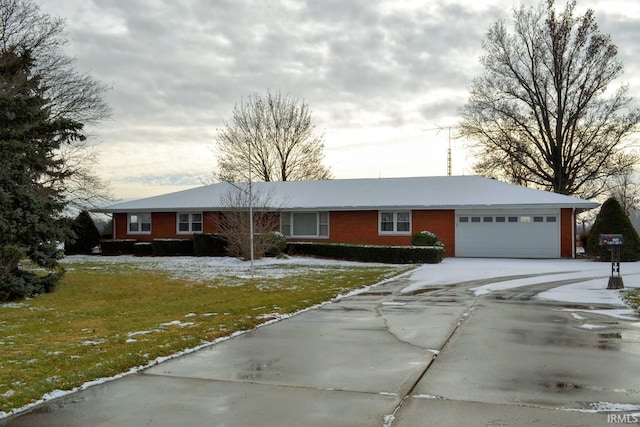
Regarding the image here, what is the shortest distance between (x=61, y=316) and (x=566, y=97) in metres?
35.3

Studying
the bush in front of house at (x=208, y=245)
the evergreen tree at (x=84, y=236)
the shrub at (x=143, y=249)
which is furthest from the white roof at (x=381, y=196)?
the shrub at (x=143, y=249)

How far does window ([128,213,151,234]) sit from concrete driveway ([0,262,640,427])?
2742 cm

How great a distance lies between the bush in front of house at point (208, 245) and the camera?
99.5 ft

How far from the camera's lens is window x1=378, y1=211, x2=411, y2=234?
99.1 feet

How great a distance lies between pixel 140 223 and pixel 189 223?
365 centimetres

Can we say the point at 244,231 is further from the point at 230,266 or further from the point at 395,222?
the point at 395,222

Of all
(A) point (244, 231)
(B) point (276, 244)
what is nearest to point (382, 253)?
(B) point (276, 244)

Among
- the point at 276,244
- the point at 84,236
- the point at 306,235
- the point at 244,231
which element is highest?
the point at 244,231

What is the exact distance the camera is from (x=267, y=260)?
26734mm

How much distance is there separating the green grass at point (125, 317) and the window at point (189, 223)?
12858mm

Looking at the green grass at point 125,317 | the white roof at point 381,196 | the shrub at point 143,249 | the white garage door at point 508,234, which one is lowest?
the green grass at point 125,317

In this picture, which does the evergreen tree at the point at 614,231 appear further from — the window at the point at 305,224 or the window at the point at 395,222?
the window at the point at 305,224

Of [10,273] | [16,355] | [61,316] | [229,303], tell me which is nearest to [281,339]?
[16,355]

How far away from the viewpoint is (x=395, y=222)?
3055 centimetres
